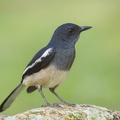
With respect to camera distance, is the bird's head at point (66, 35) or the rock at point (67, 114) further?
the bird's head at point (66, 35)

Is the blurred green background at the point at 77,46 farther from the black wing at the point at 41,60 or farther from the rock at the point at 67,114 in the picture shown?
the rock at the point at 67,114

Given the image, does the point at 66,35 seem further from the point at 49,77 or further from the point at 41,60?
the point at 49,77

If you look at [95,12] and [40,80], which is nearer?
[40,80]

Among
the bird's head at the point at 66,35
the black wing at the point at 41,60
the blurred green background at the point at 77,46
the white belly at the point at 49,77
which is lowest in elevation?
the blurred green background at the point at 77,46

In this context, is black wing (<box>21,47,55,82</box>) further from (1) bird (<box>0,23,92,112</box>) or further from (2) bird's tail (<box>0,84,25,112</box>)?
(2) bird's tail (<box>0,84,25,112</box>)

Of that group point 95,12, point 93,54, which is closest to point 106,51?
point 93,54

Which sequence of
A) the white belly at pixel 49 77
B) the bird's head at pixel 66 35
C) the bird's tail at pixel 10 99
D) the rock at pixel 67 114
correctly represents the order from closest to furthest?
the rock at pixel 67 114 < the white belly at pixel 49 77 < the bird's head at pixel 66 35 < the bird's tail at pixel 10 99

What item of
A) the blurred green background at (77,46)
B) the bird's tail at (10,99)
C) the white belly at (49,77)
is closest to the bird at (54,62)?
the white belly at (49,77)

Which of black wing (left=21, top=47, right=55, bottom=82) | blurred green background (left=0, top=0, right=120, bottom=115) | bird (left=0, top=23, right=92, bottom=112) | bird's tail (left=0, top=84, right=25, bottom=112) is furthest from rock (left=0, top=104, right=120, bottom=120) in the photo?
blurred green background (left=0, top=0, right=120, bottom=115)

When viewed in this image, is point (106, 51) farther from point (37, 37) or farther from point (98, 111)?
point (98, 111)
